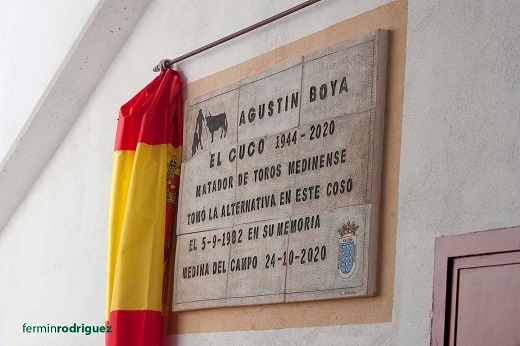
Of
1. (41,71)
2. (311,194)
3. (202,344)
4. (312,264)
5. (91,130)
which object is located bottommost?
(202,344)

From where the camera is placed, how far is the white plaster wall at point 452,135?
101 inches

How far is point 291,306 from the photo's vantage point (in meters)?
3.18

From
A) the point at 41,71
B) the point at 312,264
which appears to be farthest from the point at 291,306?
the point at 41,71

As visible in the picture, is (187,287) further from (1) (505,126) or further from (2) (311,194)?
(1) (505,126)

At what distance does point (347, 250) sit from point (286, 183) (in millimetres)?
397

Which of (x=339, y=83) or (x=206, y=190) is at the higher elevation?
(x=339, y=83)

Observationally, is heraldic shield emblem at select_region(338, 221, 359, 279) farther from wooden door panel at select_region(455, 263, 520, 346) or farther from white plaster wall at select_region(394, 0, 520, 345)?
wooden door panel at select_region(455, 263, 520, 346)

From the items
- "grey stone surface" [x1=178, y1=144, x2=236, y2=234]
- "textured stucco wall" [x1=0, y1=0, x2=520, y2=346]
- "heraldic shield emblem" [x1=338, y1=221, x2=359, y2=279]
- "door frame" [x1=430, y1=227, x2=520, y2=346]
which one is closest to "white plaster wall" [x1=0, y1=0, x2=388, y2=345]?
"textured stucco wall" [x1=0, y1=0, x2=520, y2=346]

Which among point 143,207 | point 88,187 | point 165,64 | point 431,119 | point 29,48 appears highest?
point 29,48

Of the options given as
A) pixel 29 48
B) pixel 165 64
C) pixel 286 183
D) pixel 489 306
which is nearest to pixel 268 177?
pixel 286 183

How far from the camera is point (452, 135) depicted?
272 centimetres

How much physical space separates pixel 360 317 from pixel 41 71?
8.30ft

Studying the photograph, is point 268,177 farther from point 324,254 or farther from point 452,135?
point 452,135

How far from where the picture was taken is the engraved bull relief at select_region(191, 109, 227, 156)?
365 cm
